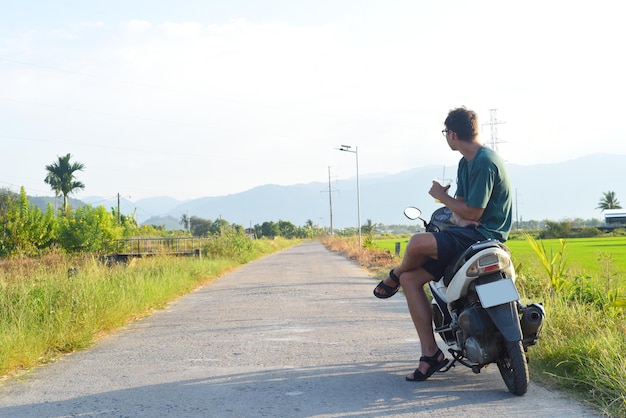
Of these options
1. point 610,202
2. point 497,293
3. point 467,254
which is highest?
point 610,202

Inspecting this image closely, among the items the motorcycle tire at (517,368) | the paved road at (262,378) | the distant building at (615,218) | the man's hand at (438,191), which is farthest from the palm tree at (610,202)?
the motorcycle tire at (517,368)

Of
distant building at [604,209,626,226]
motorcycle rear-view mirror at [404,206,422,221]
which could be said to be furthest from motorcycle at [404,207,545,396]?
distant building at [604,209,626,226]

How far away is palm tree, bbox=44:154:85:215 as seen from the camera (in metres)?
73.8

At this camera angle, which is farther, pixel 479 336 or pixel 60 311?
pixel 60 311

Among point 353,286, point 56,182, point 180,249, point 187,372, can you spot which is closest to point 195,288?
point 353,286

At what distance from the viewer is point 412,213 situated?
5.58 m

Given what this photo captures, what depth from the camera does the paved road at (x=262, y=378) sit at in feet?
14.4

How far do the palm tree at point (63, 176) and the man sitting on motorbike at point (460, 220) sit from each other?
74.4 metres

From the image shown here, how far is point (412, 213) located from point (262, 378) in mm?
1872

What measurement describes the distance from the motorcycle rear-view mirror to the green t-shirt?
57 centimetres

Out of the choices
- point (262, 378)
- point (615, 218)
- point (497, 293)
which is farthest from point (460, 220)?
point (615, 218)

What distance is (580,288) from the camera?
381 inches

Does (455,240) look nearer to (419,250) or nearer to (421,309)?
(419,250)

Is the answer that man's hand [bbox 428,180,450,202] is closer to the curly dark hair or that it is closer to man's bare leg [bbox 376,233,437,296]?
man's bare leg [bbox 376,233,437,296]
